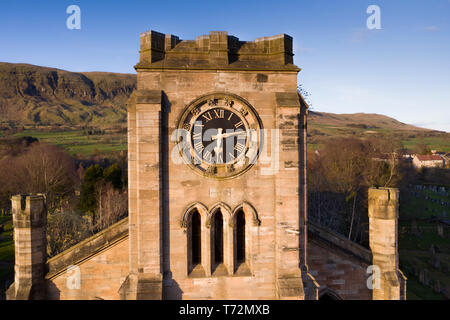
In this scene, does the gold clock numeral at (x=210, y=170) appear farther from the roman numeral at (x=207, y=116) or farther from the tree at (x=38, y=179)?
the tree at (x=38, y=179)

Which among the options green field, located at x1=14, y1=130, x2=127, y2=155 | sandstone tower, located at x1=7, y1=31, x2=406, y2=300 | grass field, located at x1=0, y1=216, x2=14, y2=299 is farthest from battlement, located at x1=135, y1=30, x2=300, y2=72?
green field, located at x1=14, y1=130, x2=127, y2=155

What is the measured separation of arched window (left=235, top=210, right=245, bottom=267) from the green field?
294 feet

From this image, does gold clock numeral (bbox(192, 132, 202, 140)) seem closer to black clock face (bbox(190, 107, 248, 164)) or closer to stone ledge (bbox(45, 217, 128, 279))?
black clock face (bbox(190, 107, 248, 164))

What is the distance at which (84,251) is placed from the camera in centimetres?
1179

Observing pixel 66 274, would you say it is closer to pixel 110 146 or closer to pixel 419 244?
pixel 419 244

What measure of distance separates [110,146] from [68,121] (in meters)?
93.6

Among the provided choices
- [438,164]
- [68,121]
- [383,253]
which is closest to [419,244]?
[383,253]

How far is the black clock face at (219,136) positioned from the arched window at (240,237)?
2.00 meters

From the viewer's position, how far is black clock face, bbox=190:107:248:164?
1070 cm

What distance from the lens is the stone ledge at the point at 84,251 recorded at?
11562 millimetres

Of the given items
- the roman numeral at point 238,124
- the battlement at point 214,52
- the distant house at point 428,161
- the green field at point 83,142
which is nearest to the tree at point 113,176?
the battlement at point 214,52

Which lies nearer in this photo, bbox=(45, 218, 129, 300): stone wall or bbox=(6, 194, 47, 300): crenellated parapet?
bbox=(6, 194, 47, 300): crenellated parapet

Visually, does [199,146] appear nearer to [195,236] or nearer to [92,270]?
[195,236]

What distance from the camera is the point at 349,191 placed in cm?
4603
